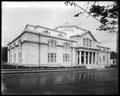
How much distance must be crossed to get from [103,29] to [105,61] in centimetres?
3016

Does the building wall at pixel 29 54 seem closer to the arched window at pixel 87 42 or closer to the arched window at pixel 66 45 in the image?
the arched window at pixel 66 45

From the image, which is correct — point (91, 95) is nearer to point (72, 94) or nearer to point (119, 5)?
point (72, 94)

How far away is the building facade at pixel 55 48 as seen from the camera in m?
21.9

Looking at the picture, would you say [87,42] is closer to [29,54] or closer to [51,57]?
[51,57]

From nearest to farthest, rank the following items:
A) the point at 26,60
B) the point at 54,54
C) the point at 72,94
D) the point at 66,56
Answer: the point at 72,94 → the point at 26,60 → the point at 54,54 → the point at 66,56

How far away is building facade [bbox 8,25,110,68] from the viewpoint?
21875 mm

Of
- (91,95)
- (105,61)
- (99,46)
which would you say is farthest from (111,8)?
(105,61)

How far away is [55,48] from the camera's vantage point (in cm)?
2495

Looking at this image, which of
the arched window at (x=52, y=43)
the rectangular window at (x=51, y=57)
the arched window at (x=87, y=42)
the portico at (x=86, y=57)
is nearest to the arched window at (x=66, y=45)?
the arched window at (x=52, y=43)

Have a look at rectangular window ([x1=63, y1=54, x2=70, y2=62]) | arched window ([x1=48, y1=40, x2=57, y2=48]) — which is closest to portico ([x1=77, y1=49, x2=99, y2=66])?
rectangular window ([x1=63, y1=54, x2=70, y2=62])

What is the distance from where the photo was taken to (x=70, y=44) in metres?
27.5

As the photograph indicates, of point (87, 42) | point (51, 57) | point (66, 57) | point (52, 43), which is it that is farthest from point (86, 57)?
point (52, 43)

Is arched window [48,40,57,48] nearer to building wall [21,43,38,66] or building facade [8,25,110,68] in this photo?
building facade [8,25,110,68]

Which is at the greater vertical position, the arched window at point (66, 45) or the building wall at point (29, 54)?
the arched window at point (66, 45)
